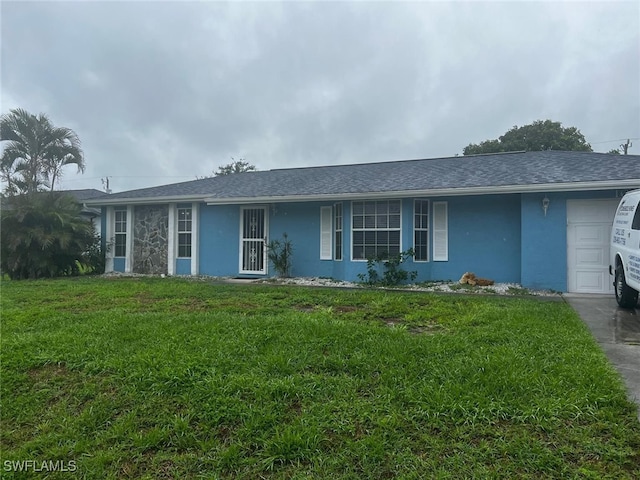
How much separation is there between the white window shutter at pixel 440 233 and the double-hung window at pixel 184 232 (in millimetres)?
7832

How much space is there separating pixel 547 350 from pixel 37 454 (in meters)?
4.50

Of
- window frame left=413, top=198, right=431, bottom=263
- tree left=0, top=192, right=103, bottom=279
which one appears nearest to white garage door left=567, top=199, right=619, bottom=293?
window frame left=413, top=198, right=431, bottom=263

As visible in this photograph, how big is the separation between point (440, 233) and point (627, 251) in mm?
4466

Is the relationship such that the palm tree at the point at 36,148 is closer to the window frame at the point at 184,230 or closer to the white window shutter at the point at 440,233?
the window frame at the point at 184,230

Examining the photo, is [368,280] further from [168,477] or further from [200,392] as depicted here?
[168,477]

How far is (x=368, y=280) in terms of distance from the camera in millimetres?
10492

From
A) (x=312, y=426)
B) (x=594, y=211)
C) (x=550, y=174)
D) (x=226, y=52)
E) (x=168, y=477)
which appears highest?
(x=226, y=52)

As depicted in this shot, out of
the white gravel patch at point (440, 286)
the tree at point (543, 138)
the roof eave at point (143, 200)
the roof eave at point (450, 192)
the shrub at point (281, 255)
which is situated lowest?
the white gravel patch at point (440, 286)

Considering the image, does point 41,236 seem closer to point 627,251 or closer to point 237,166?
point 627,251

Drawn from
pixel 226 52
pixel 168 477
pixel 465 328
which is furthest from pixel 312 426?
pixel 226 52

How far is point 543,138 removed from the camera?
26.0 meters

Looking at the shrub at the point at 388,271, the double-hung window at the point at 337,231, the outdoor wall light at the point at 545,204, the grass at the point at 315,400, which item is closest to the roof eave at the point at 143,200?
the double-hung window at the point at 337,231

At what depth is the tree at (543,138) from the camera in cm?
2583

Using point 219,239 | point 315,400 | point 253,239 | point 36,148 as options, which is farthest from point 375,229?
point 36,148
